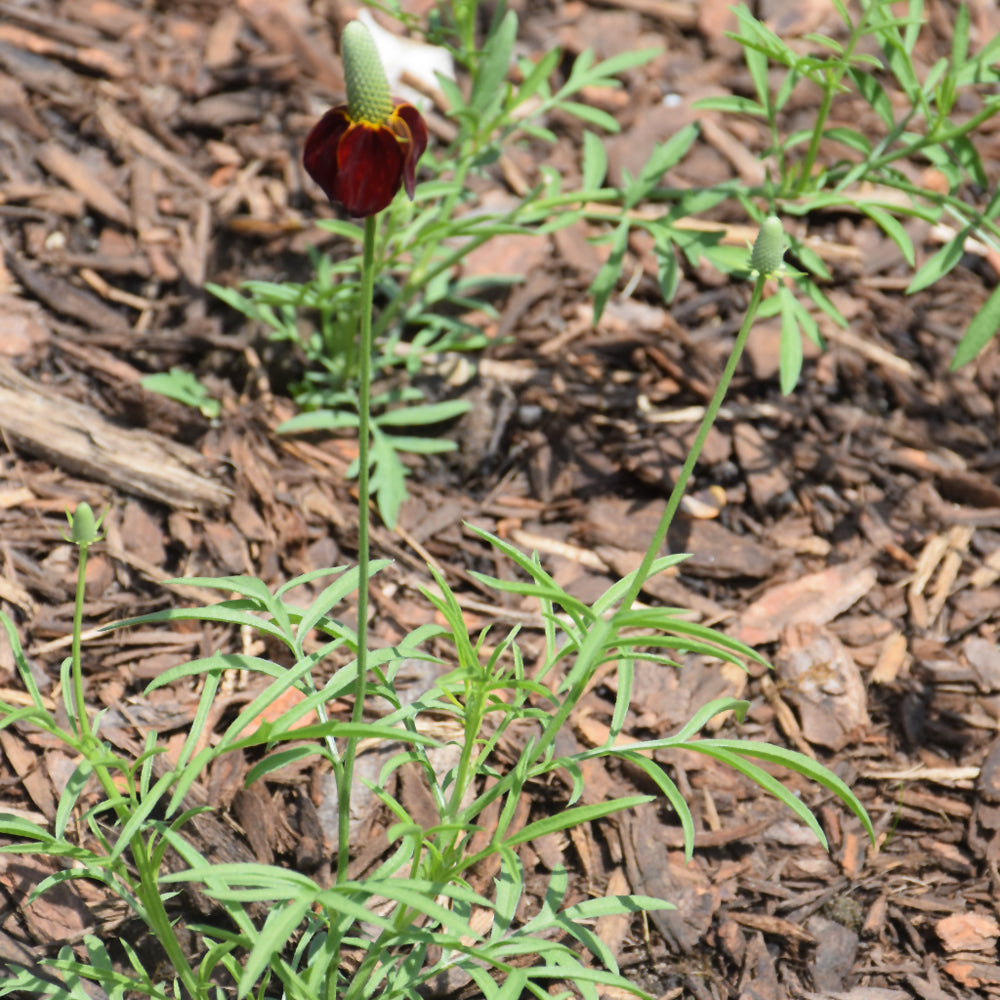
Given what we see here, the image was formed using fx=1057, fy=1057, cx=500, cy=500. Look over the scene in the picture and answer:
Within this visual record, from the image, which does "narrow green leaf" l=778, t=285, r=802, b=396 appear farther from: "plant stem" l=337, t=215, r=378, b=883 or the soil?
"plant stem" l=337, t=215, r=378, b=883

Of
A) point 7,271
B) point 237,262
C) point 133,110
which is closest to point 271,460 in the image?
point 237,262

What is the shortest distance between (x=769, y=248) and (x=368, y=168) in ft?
1.75

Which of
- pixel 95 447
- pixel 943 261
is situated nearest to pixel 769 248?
pixel 943 261

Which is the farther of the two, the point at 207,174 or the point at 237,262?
the point at 207,174

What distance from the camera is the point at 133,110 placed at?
3898 millimetres

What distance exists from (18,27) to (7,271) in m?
1.22

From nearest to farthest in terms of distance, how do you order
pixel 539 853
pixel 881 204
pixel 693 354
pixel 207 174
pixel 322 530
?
pixel 539 853, pixel 881 204, pixel 322 530, pixel 693 354, pixel 207 174

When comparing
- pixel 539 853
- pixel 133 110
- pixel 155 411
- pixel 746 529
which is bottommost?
pixel 539 853

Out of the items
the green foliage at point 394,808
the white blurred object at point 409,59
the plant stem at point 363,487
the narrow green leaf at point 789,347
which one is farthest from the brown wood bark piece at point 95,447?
the white blurred object at point 409,59

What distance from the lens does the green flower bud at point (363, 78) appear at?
1325 mm

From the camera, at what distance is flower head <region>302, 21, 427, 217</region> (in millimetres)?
1344

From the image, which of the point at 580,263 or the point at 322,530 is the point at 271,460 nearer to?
the point at 322,530

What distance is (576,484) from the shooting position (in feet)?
10.9

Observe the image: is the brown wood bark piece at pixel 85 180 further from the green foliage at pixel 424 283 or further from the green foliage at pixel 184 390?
the green foliage at pixel 184 390
